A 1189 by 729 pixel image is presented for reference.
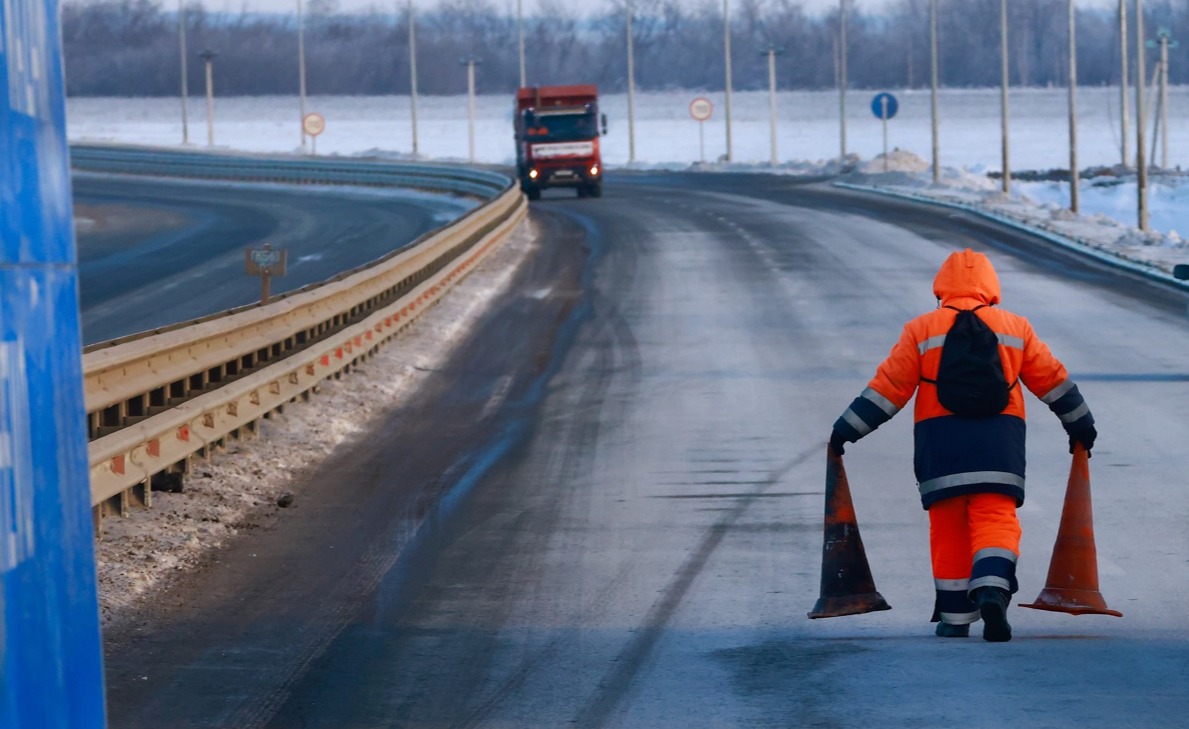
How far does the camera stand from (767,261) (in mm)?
28156

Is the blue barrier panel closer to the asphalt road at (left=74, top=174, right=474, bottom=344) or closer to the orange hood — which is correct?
the orange hood

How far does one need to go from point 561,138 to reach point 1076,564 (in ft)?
140

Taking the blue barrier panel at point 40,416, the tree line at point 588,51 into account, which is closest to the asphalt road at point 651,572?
the blue barrier panel at point 40,416

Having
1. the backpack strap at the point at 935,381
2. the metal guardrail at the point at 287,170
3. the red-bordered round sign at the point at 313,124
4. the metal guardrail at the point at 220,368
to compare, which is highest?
the red-bordered round sign at the point at 313,124

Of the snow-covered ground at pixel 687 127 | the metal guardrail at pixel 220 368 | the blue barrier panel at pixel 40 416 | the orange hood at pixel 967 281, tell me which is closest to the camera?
the blue barrier panel at pixel 40 416

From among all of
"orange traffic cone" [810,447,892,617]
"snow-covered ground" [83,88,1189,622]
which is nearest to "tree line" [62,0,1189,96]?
"snow-covered ground" [83,88,1189,622]

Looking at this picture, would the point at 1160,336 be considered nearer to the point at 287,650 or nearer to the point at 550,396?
the point at 550,396

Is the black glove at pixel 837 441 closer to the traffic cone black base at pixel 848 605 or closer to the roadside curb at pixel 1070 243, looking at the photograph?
the traffic cone black base at pixel 848 605

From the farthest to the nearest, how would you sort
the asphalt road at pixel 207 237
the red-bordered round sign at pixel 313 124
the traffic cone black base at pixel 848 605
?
the red-bordered round sign at pixel 313 124 → the asphalt road at pixel 207 237 → the traffic cone black base at pixel 848 605

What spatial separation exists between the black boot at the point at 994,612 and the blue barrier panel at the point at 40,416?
157 inches

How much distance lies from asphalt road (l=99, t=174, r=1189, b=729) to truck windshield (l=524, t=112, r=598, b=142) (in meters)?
31.0

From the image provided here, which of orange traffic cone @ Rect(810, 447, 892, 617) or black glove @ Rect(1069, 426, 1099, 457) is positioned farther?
orange traffic cone @ Rect(810, 447, 892, 617)

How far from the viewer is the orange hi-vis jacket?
6621 millimetres

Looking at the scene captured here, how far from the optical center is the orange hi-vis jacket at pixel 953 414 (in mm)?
6621
